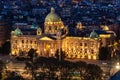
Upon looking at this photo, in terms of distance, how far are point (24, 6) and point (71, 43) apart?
240 ft

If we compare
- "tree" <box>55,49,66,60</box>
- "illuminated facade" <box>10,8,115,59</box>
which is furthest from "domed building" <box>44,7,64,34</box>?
"tree" <box>55,49,66,60</box>

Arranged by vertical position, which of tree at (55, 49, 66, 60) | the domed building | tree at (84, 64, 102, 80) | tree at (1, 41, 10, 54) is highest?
tree at (84, 64, 102, 80)

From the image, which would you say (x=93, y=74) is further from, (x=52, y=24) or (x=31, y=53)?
(x=52, y=24)

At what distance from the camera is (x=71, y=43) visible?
2630 inches

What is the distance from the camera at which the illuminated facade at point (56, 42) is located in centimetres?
6594

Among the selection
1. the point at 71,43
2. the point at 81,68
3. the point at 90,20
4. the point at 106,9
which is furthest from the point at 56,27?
the point at 106,9

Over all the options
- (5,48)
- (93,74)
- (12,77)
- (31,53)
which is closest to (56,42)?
(31,53)

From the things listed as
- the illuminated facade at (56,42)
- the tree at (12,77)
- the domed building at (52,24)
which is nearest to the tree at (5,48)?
the illuminated facade at (56,42)

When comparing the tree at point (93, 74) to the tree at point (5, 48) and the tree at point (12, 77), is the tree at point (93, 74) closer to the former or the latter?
the tree at point (12, 77)

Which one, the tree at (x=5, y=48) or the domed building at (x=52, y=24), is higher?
the domed building at (x=52, y=24)

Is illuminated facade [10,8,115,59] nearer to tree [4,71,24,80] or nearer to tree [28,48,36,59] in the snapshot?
tree [28,48,36,59]

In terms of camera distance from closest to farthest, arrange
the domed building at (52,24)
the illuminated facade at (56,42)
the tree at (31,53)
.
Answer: the tree at (31,53) < the illuminated facade at (56,42) < the domed building at (52,24)

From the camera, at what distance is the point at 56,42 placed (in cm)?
6619

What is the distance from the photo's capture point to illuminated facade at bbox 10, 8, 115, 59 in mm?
65938
